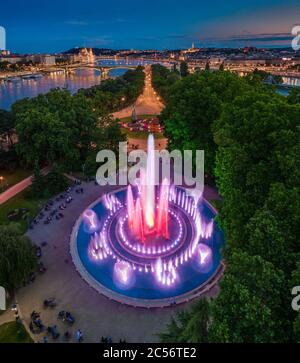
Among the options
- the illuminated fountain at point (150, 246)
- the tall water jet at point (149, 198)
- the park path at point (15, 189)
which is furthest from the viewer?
the park path at point (15, 189)

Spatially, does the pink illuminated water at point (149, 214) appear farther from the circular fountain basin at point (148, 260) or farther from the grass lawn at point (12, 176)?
the grass lawn at point (12, 176)

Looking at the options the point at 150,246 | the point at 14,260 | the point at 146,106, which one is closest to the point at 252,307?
the point at 150,246

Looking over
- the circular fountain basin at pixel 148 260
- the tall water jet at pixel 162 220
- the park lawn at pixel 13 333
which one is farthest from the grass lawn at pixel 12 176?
the park lawn at pixel 13 333

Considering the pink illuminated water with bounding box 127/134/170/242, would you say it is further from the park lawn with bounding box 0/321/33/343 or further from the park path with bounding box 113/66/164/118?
the park path with bounding box 113/66/164/118

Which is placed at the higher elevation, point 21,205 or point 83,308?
point 21,205

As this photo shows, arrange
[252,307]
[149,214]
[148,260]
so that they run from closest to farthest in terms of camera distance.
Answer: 1. [252,307]
2. [148,260]
3. [149,214]

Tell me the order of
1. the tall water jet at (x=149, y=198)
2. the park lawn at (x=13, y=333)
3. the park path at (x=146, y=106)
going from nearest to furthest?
the park lawn at (x=13, y=333) < the tall water jet at (x=149, y=198) < the park path at (x=146, y=106)

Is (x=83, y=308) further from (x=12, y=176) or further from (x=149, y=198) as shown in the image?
(x=12, y=176)
